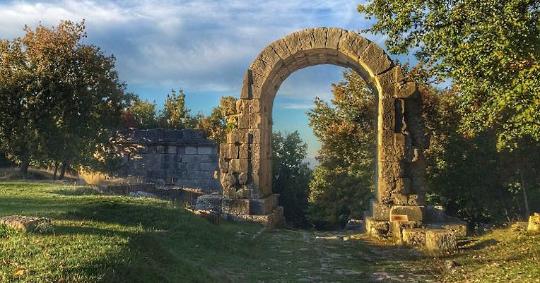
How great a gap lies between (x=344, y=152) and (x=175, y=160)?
10052 mm

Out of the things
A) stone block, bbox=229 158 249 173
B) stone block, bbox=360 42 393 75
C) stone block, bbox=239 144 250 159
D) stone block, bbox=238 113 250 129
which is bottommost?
stone block, bbox=229 158 249 173

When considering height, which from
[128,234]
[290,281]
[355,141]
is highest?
[355,141]

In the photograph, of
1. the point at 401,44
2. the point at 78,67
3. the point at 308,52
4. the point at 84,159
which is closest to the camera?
the point at 401,44

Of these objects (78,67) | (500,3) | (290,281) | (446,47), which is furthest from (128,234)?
(78,67)

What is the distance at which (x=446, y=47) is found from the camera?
9.31 metres

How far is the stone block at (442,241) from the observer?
11211 millimetres

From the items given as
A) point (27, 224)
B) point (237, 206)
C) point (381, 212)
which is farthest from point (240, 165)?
point (27, 224)

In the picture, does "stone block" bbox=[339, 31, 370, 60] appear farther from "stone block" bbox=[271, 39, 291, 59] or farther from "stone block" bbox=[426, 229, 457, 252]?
"stone block" bbox=[426, 229, 457, 252]

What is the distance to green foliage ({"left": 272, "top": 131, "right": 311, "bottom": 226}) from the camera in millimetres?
28172

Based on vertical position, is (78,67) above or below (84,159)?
above

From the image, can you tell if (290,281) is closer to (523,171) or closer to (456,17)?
(456,17)

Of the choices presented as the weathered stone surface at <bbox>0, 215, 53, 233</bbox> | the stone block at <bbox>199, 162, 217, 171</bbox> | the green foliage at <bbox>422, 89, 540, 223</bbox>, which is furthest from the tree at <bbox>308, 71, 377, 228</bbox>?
the weathered stone surface at <bbox>0, 215, 53, 233</bbox>

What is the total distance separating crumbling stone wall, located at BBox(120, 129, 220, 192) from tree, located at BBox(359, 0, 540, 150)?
18454 millimetres

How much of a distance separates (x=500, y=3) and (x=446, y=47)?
1131mm
